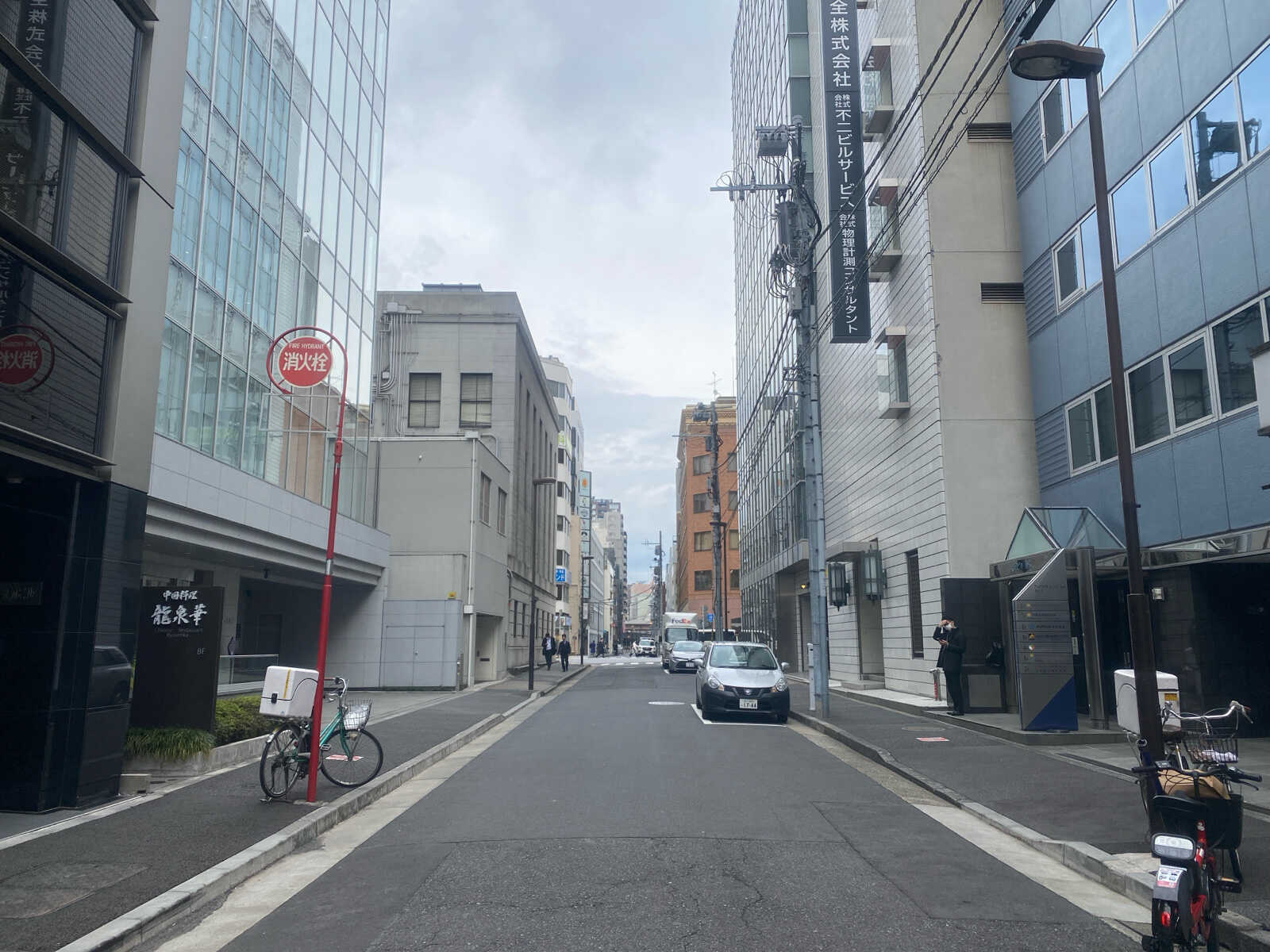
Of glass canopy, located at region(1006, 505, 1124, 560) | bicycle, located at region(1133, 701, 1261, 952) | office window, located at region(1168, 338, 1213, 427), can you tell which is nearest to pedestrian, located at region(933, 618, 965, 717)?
glass canopy, located at region(1006, 505, 1124, 560)

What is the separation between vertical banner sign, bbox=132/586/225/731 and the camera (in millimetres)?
11312

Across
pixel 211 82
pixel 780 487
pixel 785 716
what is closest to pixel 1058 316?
pixel 785 716

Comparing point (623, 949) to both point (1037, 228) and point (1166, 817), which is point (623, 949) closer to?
point (1166, 817)

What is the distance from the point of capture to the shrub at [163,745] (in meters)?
11.1

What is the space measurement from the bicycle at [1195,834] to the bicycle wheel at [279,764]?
7.55m

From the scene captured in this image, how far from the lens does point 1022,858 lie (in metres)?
7.67

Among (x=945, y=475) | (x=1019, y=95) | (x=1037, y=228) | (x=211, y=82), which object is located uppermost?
(x=1019, y=95)

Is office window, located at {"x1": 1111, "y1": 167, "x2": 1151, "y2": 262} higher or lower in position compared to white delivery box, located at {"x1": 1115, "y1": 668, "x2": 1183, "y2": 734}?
higher

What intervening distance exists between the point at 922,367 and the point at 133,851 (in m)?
18.0

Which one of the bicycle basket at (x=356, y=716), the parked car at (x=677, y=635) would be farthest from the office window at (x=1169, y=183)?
the parked car at (x=677, y=635)

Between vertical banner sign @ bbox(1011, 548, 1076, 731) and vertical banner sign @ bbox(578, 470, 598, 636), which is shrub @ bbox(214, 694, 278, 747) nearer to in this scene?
vertical banner sign @ bbox(1011, 548, 1076, 731)

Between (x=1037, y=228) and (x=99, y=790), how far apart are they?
18948 mm

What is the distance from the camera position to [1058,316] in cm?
1908

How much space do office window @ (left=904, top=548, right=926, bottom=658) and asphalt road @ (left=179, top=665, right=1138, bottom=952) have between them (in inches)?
430
